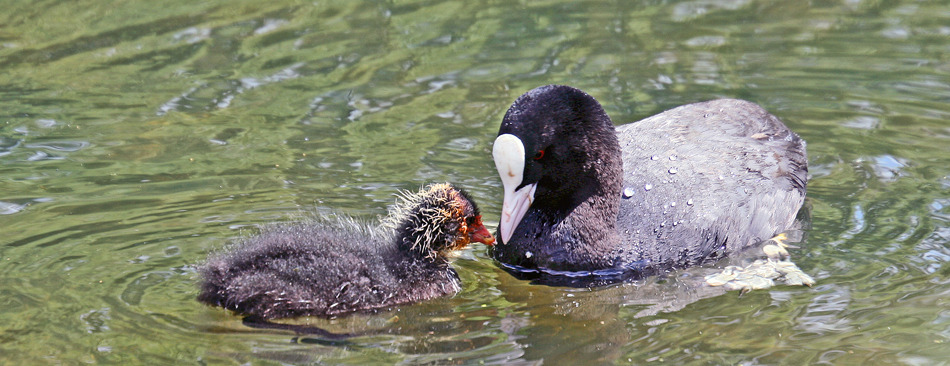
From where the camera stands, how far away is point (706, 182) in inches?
201

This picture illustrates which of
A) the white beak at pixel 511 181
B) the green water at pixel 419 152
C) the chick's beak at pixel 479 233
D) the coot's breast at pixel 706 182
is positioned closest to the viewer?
the green water at pixel 419 152

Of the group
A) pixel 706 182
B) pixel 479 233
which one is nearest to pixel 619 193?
pixel 706 182

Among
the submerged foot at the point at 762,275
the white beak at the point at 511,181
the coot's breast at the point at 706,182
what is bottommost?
the submerged foot at the point at 762,275

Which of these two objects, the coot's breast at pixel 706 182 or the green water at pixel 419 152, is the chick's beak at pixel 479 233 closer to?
the green water at pixel 419 152

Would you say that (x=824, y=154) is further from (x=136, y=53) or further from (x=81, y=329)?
(x=136, y=53)

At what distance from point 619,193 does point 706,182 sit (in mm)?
470

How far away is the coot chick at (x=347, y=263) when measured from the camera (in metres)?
4.18

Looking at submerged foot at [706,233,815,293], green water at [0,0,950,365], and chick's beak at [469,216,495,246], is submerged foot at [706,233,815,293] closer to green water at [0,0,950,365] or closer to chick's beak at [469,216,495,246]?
green water at [0,0,950,365]

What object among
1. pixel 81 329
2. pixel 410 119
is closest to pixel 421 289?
pixel 81 329

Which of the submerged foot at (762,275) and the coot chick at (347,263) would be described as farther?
the submerged foot at (762,275)

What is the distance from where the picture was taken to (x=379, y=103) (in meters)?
6.93

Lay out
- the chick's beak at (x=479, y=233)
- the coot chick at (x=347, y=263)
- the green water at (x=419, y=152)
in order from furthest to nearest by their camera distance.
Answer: the chick's beak at (x=479, y=233)
the coot chick at (x=347, y=263)
the green water at (x=419, y=152)

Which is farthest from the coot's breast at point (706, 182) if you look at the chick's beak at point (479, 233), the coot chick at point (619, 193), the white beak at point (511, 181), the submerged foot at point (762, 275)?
the chick's beak at point (479, 233)

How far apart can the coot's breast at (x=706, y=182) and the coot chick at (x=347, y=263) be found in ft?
2.72
